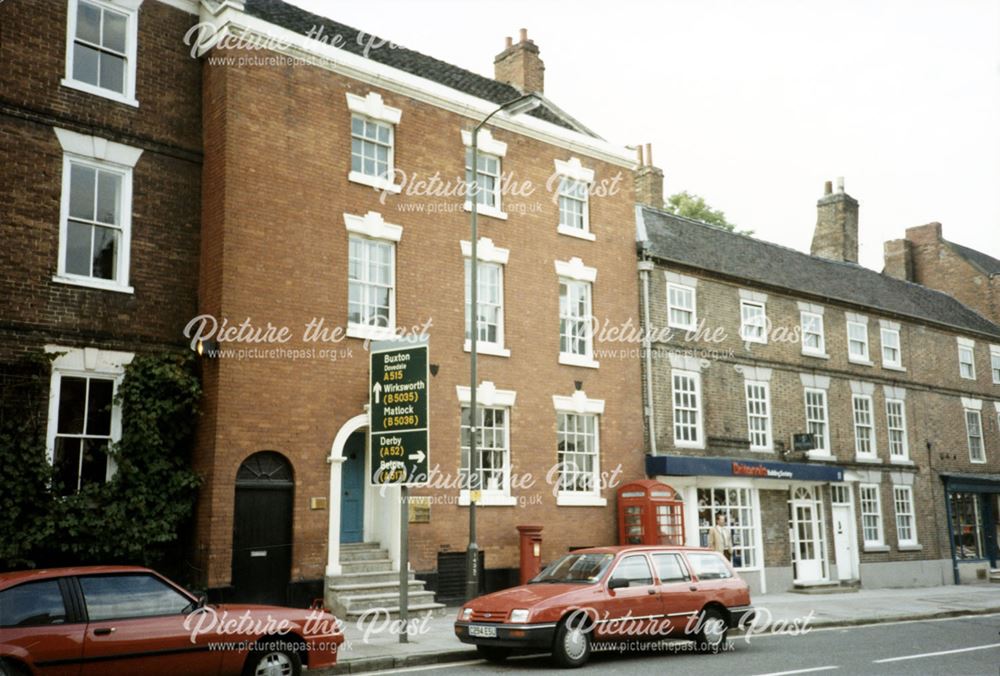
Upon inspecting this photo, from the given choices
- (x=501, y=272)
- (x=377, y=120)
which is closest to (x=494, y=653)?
(x=501, y=272)

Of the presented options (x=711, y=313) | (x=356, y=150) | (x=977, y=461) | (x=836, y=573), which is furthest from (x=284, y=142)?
(x=977, y=461)

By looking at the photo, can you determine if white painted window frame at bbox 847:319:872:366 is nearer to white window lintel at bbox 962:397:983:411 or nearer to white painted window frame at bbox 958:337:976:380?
white painted window frame at bbox 958:337:976:380

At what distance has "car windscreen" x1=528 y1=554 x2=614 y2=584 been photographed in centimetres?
1289

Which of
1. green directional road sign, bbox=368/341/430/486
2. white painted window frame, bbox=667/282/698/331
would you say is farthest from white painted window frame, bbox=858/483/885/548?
green directional road sign, bbox=368/341/430/486

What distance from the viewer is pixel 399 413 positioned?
13844 millimetres

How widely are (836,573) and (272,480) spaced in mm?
17462

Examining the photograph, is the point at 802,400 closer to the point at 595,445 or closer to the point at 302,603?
the point at 595,445

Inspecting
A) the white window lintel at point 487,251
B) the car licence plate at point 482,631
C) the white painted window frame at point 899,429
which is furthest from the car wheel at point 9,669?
the white painted window frame at point 899,429

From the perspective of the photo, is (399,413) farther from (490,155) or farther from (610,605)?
(490,155)

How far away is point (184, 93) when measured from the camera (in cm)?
1686

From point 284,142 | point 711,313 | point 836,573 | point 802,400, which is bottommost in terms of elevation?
point 836,573

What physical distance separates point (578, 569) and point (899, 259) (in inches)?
1222

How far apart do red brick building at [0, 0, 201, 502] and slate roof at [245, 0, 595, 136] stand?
2.80 metres

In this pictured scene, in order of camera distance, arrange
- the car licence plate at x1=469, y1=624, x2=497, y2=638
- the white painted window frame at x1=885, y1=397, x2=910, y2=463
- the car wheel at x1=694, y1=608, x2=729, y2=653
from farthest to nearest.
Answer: the white painted window frame at x1=885, y1=397, x2=910, y2=463 < the car wheel at x1=694, y1=608, x2=729, y2=653 < the car licence plate at x1=469, y1=624, x2=497, y2=638
